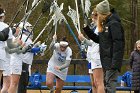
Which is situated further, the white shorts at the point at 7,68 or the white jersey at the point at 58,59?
the white jersey at the point at 58,59

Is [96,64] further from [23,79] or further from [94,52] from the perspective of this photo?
[23,79]

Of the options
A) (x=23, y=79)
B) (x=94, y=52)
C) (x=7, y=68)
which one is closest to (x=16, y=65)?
(x=7, y=68)

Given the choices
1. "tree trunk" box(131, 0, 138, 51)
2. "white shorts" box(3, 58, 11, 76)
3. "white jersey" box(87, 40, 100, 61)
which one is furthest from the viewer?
"tree trunk" box(131, 0, 138, 51)

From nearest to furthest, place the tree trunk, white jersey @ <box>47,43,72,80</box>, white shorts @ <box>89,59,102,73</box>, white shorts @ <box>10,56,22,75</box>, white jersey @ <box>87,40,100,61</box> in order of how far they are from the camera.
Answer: white shorts @ <box>89,59,102,73</box>
white jersey @ <box>87,40,100,61</box>
white shorts @ <box>10,56,22,75</box>
white jersey @ <box>47,43,72,80</box>
the tree trunk

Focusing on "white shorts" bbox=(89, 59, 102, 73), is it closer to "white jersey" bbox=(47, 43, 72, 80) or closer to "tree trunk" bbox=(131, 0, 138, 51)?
"white jersey" bbox=(47, 43, 72, 80)

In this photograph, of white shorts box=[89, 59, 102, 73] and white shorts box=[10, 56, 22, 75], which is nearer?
white shorts box=[89, 59, 102, 73]

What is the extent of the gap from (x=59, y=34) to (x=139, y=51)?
56.0ft

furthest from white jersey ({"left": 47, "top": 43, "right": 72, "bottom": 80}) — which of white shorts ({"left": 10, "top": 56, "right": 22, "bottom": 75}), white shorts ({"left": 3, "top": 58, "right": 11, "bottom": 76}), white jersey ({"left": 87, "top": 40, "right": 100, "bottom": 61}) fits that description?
white shorts ({"left": 3, "top": 58, "right": 11, "bottom": 76})

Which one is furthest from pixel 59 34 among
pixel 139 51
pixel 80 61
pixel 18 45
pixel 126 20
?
pixel 18 45

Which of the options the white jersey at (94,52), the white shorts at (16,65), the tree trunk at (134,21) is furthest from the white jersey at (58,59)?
the tree trunk at (134,21)

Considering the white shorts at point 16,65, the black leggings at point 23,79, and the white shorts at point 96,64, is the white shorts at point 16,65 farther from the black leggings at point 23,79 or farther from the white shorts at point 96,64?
the white shorts at point 96,64

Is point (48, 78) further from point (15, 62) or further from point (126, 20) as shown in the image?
point (126, 20)

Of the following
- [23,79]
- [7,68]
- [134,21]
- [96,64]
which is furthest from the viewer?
[134,21]

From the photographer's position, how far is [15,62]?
1198 cm
